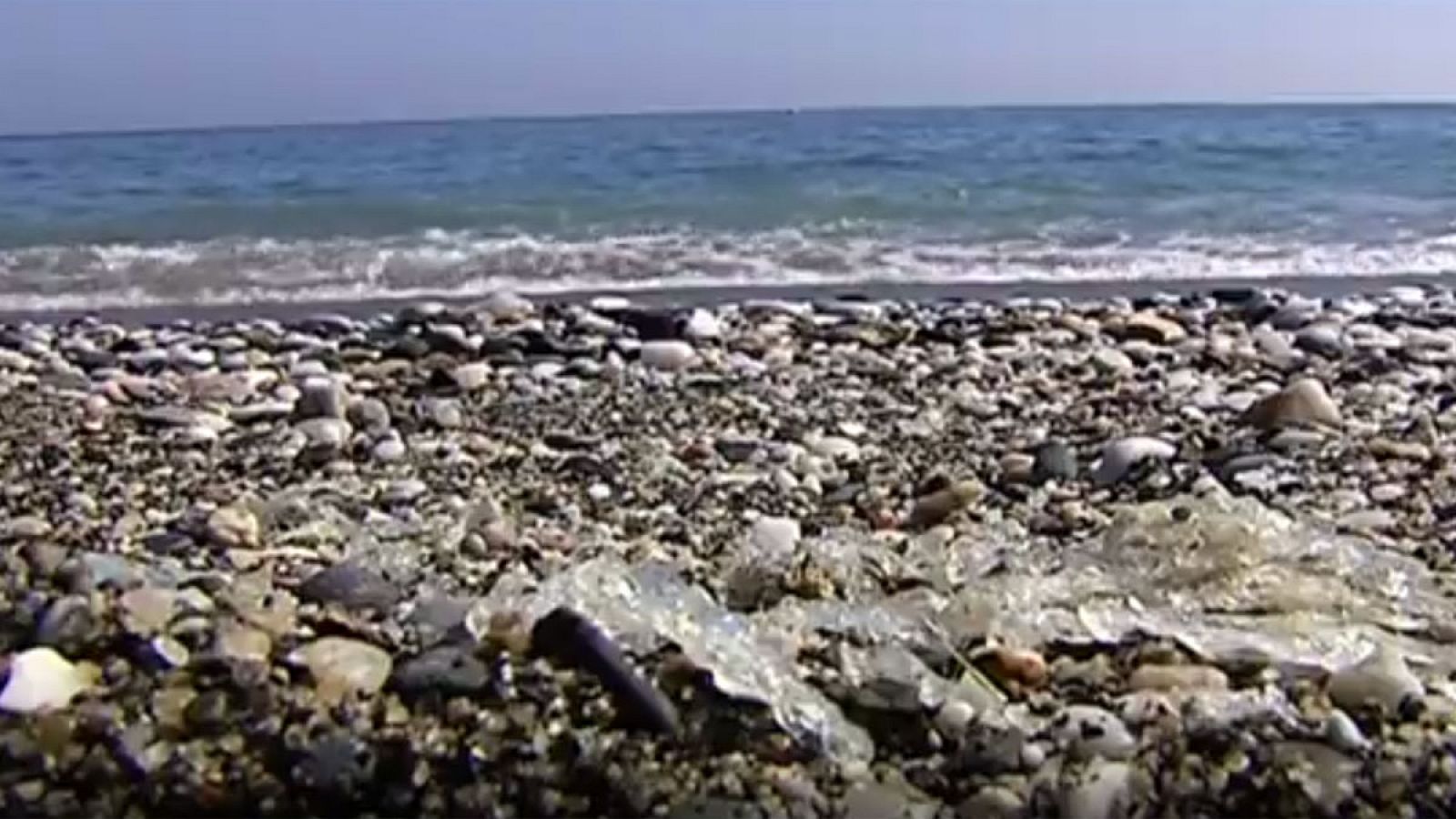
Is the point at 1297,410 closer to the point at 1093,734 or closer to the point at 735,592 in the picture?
the point at 735,592

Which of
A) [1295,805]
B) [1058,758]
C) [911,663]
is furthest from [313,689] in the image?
[1295,805]

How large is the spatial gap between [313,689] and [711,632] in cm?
48

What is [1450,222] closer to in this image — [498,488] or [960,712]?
[498,488]

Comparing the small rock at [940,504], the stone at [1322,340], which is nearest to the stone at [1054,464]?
the small rock at [940,504]

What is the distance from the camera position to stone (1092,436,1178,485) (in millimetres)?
2922

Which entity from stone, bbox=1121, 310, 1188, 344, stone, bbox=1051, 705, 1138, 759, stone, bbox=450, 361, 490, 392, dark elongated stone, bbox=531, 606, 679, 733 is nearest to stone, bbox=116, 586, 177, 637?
dark elongated stone, bbox=531, 606, 679, 733

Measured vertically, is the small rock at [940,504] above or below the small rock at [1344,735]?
below

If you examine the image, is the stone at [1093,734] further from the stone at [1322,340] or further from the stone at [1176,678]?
the stone at [1322,340]

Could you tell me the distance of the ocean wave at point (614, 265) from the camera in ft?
23.5

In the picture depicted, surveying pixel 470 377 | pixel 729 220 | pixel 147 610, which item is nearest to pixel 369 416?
pixel 470 377

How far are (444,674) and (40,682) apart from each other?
46 cm

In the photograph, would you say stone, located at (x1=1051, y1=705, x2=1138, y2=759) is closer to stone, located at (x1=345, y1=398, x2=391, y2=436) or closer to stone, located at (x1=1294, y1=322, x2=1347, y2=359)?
stone, located at (x1=345, y1=398, x2=391, y2=436)

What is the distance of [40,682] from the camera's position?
1.81 metres

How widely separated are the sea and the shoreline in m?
0.11
